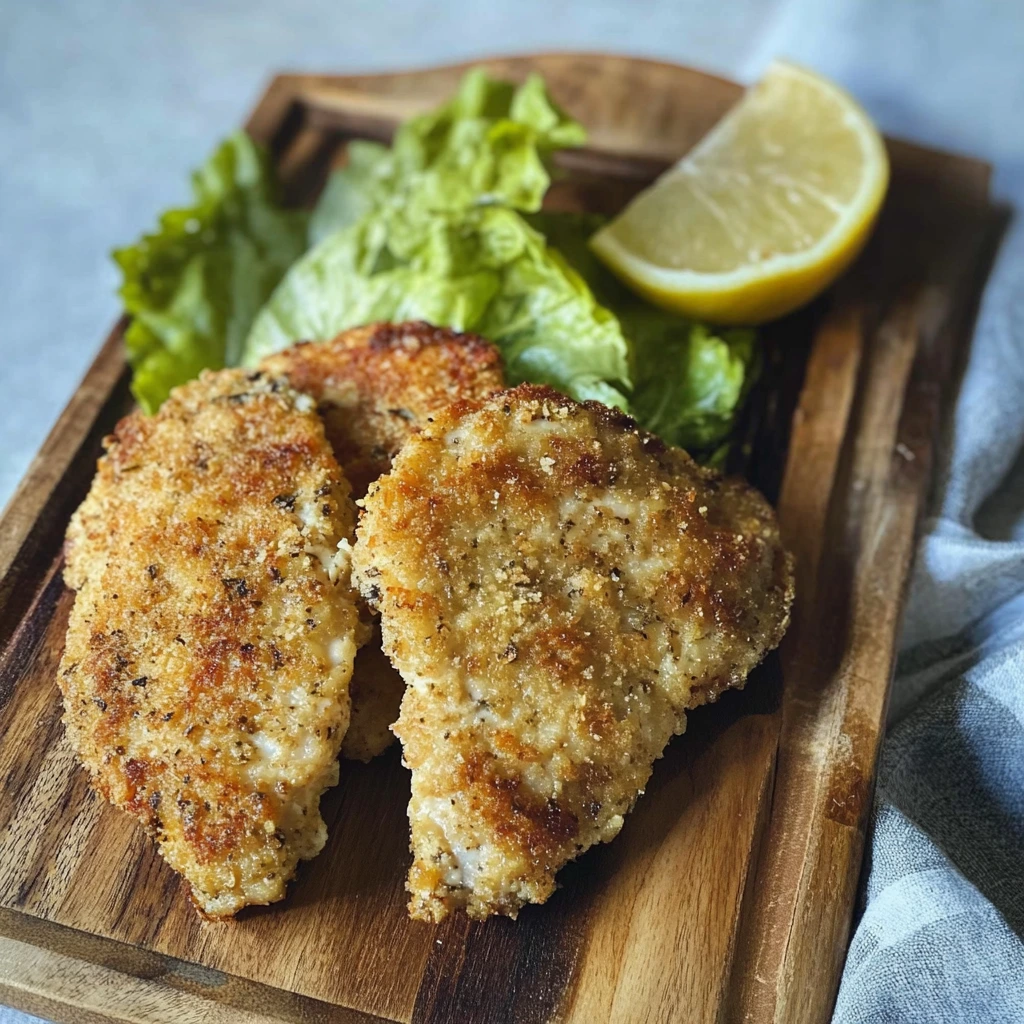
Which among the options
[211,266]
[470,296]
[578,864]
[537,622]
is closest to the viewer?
[537,622]

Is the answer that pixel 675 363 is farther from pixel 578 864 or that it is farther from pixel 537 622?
pixel 578 864

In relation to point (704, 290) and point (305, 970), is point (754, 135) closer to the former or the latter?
point (704, 290)

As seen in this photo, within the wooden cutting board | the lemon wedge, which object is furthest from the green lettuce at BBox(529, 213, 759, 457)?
the wooden cutting board

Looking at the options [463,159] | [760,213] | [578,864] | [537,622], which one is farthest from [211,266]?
[578,864]

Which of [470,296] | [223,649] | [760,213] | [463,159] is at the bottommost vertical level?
[223,649]

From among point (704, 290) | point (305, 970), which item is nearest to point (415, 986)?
point (305, 970)

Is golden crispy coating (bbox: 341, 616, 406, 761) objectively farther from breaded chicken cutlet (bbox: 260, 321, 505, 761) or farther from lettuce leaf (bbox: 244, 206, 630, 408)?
lettuce leaf (bbox: 244, 206, 630, 408)
